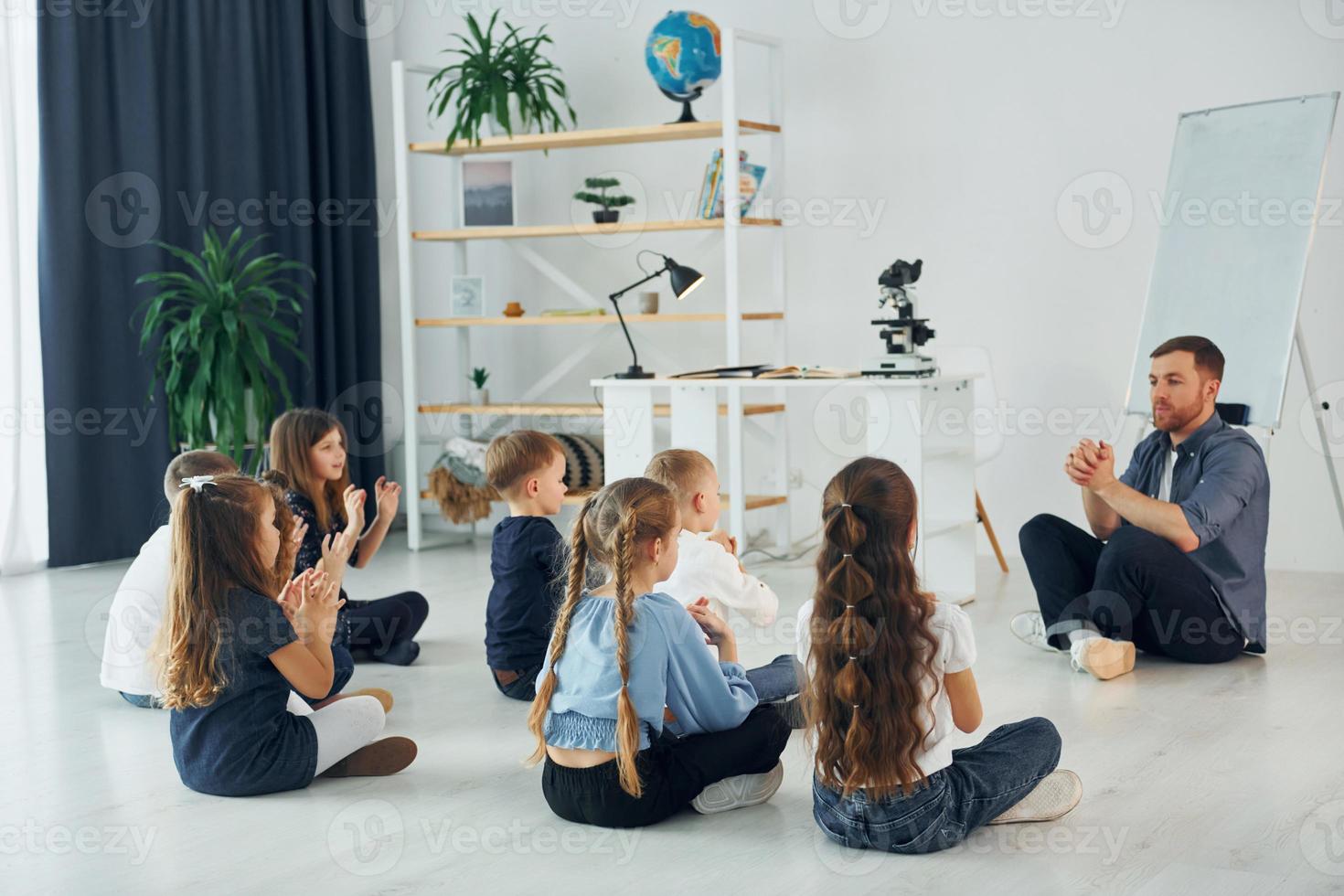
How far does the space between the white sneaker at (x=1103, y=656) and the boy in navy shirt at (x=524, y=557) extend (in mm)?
1221

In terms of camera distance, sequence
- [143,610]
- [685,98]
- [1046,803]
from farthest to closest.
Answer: [685,98] → [143,610] → [1046,803]

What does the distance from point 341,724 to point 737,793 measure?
2.47 feet

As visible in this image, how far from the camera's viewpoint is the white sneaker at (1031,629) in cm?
346

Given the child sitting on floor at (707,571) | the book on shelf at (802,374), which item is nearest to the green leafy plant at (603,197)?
the book on shelf at (802,374)

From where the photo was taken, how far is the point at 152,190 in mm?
5098

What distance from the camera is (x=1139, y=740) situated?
271cm

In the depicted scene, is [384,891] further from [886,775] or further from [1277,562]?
[1277,562]

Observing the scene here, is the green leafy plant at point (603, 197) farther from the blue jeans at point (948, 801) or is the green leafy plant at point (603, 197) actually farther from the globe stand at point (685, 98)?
the blue jeans at point (948, 801)

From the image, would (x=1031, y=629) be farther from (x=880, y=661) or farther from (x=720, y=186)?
(x=720, y=186)

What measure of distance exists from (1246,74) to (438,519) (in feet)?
11.6

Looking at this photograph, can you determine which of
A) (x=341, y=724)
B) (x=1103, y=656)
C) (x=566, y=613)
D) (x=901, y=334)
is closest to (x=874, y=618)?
(x=566, y=613)

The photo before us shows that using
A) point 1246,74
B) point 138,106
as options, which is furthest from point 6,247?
point 1246,74

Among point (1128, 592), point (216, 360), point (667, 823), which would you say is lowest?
point (667, 823)

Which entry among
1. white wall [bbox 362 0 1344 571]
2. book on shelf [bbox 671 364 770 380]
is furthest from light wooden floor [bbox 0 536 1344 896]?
white wall [bbox 362 0 1344 571]
